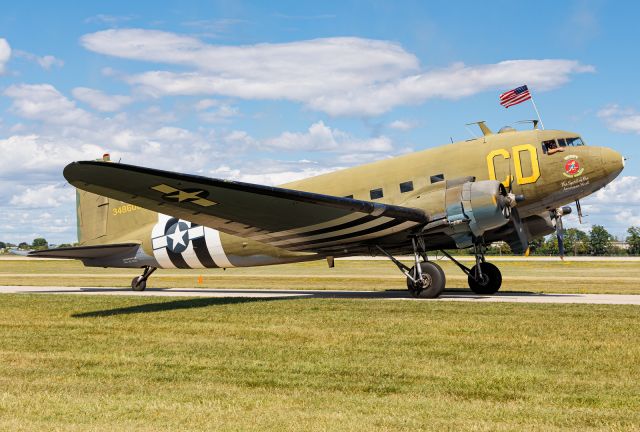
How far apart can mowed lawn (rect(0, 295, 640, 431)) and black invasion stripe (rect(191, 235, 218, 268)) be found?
867 centimetres

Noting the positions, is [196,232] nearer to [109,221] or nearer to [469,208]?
[109,221]

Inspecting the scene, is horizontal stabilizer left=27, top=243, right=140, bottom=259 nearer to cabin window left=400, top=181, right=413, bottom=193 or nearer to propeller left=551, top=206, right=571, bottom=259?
cabin window left=400, top=181, right=413, bottom=193

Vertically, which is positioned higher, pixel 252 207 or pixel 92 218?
pixel 92 218

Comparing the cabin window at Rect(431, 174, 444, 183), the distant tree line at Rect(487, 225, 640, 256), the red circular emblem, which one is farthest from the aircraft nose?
the distant tree line at Rect(487, 225, 640, 256)

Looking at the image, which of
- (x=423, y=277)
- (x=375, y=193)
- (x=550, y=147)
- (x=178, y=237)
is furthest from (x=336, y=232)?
(x=178, y=237)

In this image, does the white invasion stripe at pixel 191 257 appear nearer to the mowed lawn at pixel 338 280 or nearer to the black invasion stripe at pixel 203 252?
the black invasion stripe at pixel 203 252

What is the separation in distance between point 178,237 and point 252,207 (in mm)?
7604

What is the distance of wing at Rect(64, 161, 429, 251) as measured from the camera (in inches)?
639

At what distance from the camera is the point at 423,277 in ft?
68.4

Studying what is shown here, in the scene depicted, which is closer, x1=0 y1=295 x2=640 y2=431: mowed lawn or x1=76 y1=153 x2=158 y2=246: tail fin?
x1=0 y1=295 x2=640 y2=431: mowed lawn

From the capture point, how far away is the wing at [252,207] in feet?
53.2

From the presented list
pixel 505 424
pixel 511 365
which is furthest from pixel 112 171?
pixel 505 424

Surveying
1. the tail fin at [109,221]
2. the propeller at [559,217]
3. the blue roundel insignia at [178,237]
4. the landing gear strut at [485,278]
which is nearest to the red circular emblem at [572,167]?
the propeller at [559,217]

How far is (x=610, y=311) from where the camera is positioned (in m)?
16.5
